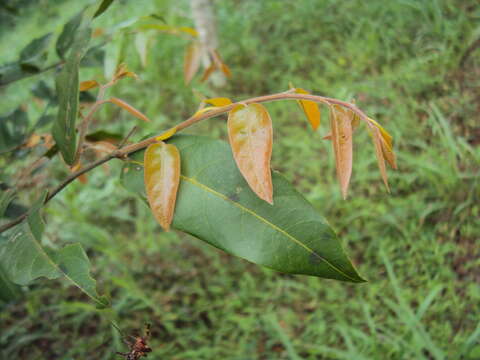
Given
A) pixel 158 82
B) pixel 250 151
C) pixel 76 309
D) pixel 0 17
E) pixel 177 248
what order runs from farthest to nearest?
pixel 158 82 → pixel 177 248 → pixel 76 309 → pixel 0 17 → pixel 250 151

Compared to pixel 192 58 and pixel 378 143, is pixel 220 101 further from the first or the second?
pixel 192 58

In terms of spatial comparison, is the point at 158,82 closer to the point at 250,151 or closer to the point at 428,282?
the point at 428,282

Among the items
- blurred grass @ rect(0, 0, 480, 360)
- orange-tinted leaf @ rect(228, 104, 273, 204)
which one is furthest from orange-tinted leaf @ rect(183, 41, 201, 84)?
orange-tinted leaf @ rect(228, 104, 273, 204)

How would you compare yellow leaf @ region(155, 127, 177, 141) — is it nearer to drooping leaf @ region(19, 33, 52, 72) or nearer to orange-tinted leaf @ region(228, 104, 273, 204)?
orange-tinted leaf @ region(228, 104, 273, 204)

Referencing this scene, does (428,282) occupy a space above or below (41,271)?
below

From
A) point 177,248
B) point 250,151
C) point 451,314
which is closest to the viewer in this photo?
point 250,151

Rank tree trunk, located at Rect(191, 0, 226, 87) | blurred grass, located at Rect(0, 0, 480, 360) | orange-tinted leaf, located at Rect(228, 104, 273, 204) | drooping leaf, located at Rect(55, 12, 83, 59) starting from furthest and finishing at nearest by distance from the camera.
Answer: tree trunk, located at Rect(191, 0, 226, 87) < blurred grass, located at Rect(0, 0, 480, 360) < drooping leaf, located at Rect(55, 12, 83, 59) < orange-tinted leaf, located at Rect(228, 104, 273, 204)

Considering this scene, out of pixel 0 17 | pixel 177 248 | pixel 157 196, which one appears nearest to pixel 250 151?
pixel 157 196
